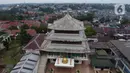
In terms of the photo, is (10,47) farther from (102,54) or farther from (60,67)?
(102,54)

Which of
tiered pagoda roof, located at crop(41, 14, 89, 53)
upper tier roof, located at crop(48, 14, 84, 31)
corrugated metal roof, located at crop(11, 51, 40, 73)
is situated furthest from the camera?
upper tier roof, located at crop(48, 14, 84, 31)

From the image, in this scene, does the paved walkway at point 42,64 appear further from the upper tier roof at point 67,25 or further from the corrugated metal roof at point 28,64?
the upper tier roof at point 67,25

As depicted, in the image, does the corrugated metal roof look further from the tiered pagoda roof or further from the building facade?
the tiered pagoda roof

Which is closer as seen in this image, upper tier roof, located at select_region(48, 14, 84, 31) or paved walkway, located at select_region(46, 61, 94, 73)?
paved walkway, located at select_region(46, 61, 94, 73)

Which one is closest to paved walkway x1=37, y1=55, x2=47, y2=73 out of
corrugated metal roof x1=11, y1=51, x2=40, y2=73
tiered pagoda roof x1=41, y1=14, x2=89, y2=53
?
corrugated metal roof x1=11, y1=51, x2=40, y2=73

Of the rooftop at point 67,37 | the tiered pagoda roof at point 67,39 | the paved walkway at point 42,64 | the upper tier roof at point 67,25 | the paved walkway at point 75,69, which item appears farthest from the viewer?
the upper tier roof at point 67,25

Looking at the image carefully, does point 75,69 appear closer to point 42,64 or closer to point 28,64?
point 42,64

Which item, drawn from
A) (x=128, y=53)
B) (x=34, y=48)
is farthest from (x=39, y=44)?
(x=128, y=53)

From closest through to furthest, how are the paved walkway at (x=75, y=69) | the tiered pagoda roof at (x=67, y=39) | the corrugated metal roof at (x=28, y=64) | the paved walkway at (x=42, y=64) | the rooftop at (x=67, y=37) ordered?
the corrugated metal roof at (x=28, y=64) → the paved walkway at (x=42, y=64) → the paved walkway at (x=75, y=69) → the tiered pagoda roof at (x=67, y=39) → the rooftop at (x=67, y=37)

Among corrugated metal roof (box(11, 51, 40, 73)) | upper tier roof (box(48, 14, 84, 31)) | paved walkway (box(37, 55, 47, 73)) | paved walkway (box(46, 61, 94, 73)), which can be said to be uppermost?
upper tier roof (box(48, 14, 84, 31))

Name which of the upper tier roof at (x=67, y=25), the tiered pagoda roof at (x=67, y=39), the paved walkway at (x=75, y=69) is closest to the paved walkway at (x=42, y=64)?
the paved walkway at (x=75, y=69)

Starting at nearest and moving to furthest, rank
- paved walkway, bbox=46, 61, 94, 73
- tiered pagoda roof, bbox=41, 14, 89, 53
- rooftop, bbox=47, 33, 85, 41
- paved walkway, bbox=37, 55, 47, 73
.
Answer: paved walkway, bbox=37, 55, 47, 73 → paved walkway, bbox=46, 61, 94, 73 → tiered pagoda roof, bbox=41, 14, 89, 53 → rooftop, bbox=47, 33, 85, 41

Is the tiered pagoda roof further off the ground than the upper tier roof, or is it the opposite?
the upper tier roof
